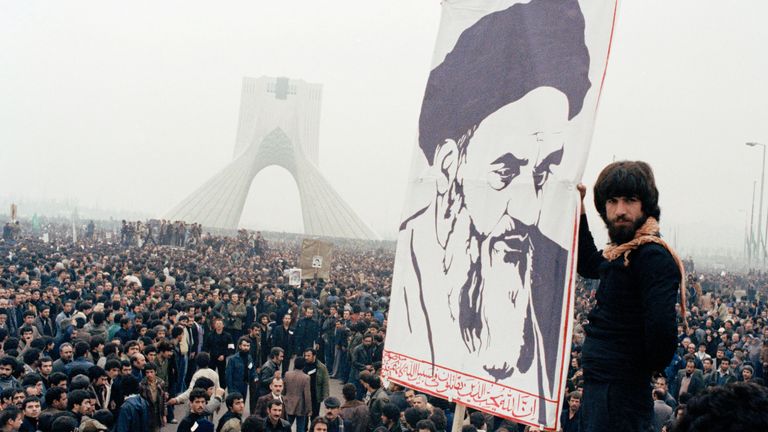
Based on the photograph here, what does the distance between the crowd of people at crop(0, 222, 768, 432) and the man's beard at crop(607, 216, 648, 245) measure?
21.7 inches

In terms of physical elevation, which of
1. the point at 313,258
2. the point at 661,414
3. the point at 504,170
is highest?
the point at 504,170

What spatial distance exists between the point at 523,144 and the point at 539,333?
0.67 meters

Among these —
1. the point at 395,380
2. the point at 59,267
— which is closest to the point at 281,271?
the point at 59,267

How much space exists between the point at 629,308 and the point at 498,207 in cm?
74

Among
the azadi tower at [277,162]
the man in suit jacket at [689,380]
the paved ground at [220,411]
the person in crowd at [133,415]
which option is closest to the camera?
the person in crowd at [133,415]

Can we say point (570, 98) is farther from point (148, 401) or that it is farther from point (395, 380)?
point (148, 401)

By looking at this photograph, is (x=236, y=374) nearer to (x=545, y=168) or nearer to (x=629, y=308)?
(x=545, y=168)

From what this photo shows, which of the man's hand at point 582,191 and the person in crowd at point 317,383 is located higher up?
the man's hand at point 582,191

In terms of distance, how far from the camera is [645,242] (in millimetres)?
1949

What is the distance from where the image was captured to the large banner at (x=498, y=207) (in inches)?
92.5

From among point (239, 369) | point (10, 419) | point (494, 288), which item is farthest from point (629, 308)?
point (239, 369)

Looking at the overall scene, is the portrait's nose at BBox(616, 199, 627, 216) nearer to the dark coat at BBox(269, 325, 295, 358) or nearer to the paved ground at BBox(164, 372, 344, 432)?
the paved ground at BBox(164, 372, 344, 432)

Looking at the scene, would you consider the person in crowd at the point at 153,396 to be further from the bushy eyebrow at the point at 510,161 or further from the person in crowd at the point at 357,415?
the bushy eyebrow at the point at 510,161

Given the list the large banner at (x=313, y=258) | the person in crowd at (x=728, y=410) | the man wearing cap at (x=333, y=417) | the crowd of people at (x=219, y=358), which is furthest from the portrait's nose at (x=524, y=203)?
the large banner at (x=313, y=258)
